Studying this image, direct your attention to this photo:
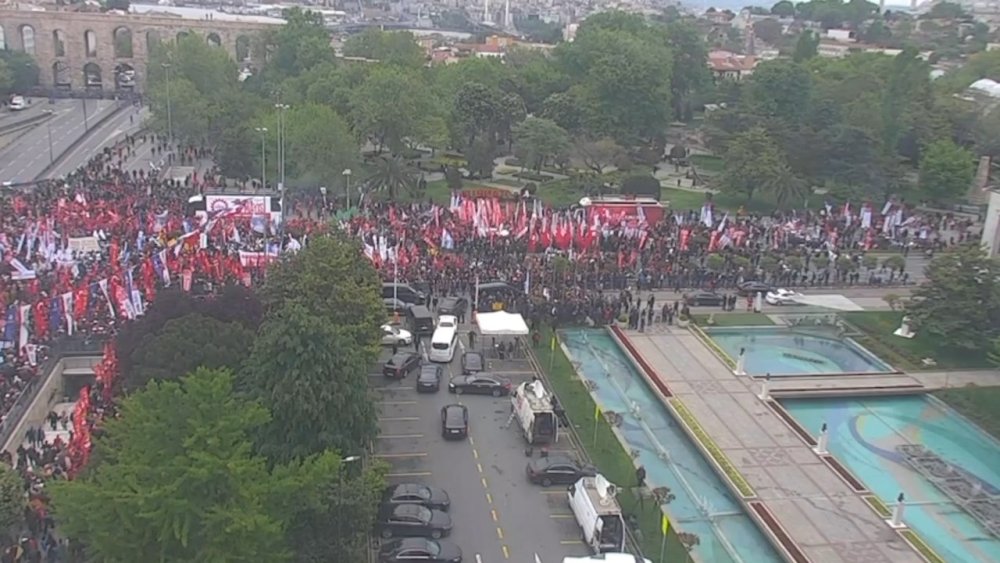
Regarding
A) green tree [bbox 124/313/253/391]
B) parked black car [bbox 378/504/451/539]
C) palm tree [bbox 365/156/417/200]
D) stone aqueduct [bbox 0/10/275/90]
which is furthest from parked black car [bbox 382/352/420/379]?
stone aqueduct [bbox 0/10/275/90]

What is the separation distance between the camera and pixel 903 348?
102 feet

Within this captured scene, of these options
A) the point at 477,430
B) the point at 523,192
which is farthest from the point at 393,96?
the point at 477,430

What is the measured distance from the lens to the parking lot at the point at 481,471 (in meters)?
19.3

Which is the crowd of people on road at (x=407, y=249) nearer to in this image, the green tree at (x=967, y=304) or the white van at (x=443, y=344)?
the white van at (x=443, y=344)

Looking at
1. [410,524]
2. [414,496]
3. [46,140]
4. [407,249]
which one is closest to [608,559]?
[410,524]

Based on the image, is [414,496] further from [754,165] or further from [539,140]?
[539,140]

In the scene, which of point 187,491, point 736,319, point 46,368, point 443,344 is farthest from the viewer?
point 736,319

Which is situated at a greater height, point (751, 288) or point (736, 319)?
point (751, 288)

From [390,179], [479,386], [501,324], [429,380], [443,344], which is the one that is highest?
[390,179]

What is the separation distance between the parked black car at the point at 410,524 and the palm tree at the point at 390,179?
88.5 ft

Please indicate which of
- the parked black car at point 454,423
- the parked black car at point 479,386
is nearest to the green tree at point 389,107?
the parked black car at point 479,386

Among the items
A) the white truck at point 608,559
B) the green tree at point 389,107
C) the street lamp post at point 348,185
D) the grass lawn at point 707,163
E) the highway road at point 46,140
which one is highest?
the green tree at point 389,107

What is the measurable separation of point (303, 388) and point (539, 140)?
35.0 meters

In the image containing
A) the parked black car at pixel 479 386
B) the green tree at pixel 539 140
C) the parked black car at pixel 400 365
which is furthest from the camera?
the green tree at pixel 539 140
